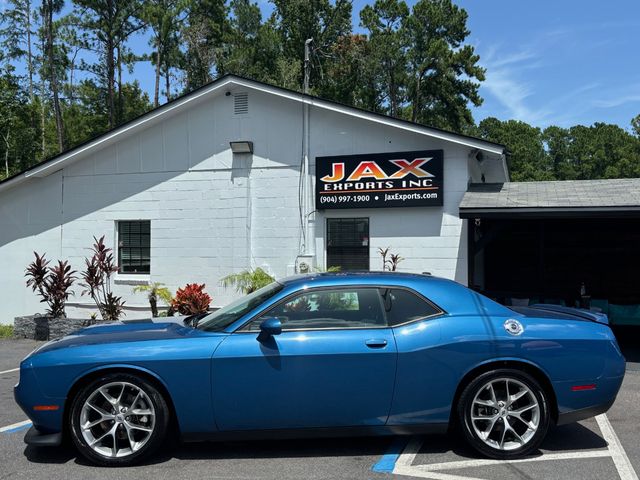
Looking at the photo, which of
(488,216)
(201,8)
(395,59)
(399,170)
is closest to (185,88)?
(201,8)

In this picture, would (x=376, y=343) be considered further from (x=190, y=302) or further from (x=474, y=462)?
(x=190, y=302)

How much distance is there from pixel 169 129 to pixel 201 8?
26.9 meters

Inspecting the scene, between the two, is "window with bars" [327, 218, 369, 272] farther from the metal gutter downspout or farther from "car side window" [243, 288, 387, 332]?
"car side window" [243, 288, 387, 332]

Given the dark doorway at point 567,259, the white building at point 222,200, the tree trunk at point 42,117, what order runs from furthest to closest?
the tree trunk at point 42,117 → the dark doorway at point 567,259 → the white building at point 222,200

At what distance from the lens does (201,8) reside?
36.0 metres

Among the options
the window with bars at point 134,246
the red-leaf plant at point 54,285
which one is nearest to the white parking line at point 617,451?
the window with bars at point 134,246

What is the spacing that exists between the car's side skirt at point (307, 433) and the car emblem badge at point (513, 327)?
91 centimetres

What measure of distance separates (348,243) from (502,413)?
735 cm

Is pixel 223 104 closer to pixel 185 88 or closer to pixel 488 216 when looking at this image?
pixel 488 216

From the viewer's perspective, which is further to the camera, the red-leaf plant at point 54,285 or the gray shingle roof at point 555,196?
the red-leaf plant at point 54,285

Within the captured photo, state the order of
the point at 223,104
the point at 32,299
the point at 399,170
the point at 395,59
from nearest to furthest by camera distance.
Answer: the point at 399,170 < the point at 223,104 < the point at 32,299 < the point at 395,59

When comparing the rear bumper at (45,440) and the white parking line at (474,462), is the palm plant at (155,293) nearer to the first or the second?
the rear bumper at (45,440)

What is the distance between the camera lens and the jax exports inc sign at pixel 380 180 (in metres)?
A: 10.8

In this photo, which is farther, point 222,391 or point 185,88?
point 185,88
